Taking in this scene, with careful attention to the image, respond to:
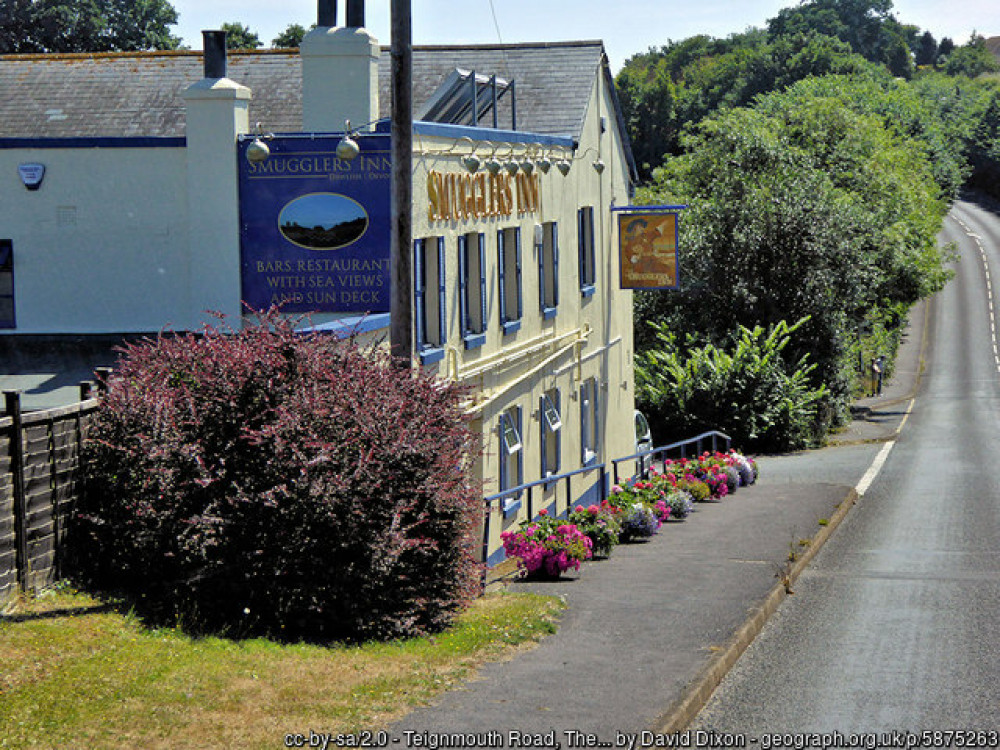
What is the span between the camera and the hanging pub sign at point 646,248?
26781 mm

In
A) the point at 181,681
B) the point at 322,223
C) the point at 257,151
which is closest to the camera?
the point at 181,681

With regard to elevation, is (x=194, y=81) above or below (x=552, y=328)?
above

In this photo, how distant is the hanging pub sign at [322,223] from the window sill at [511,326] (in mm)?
4615

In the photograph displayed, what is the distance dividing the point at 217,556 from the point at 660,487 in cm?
1345

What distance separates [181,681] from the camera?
346 inches

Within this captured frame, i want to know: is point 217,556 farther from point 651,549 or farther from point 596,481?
point 596,481

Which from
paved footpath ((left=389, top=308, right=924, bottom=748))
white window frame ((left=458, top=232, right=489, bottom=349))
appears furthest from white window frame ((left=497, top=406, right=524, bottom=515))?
paved footpath ((left=389, top=308, right=924, bottom=748))

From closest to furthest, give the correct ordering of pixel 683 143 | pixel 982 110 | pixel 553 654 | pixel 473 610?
pixel 553 654 → pixel 473 610 → pixel 683 143 → pixel 982 110

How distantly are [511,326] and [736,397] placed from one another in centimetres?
2237

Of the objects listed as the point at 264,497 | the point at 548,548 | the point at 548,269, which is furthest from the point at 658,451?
the point at 264,497

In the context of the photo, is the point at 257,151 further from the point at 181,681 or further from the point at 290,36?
the point at 290,36

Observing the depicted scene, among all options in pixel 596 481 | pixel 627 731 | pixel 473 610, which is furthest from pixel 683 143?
pixel 627 731

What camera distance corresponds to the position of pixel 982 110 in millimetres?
121188

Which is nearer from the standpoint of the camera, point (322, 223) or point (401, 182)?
point (401, 182)
